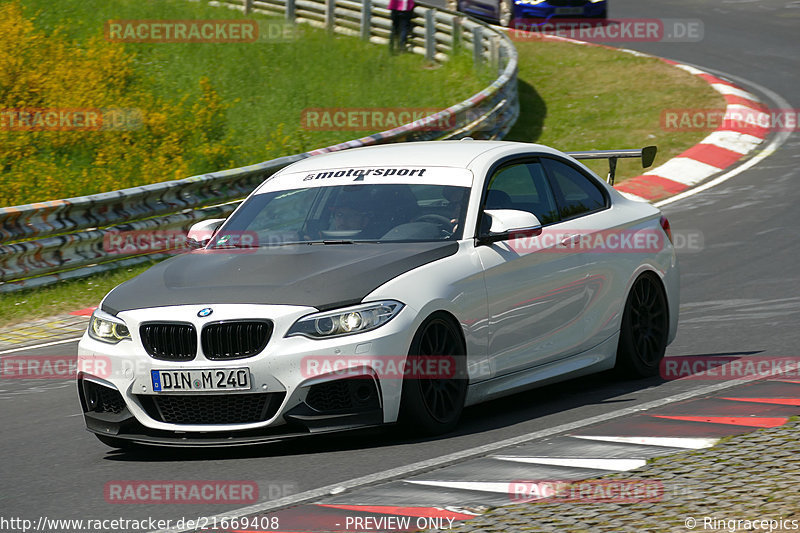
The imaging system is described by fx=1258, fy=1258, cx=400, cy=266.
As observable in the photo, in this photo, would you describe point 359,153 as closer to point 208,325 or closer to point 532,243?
point 532,243

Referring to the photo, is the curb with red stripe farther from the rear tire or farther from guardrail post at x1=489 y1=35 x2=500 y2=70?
the rear tire

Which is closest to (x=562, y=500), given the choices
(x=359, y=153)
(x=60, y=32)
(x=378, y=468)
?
(x=378, y=468)

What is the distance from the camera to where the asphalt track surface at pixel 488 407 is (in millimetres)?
6027

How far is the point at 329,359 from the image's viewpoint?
6.16 m

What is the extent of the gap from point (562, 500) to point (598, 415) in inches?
76.0

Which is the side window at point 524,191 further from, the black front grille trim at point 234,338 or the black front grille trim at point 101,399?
the black front grille trim at point 101,399

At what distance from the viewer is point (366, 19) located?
24.9m

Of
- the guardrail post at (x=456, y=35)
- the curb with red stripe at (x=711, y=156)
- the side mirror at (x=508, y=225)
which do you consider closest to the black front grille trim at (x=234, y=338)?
the side mirror at (x=508, y=225)

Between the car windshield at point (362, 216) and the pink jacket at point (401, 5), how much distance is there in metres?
16.9

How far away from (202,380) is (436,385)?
4.01ft

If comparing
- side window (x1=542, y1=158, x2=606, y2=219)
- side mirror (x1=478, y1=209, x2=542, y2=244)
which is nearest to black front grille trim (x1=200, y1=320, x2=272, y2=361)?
side mirror (x1=478, y1=209, x2=542, y2=244)

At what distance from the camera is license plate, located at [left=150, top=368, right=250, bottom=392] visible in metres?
6.20

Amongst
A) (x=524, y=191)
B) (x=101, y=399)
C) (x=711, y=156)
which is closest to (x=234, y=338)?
(x=101, y=399)

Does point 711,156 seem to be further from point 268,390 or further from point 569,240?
point 268,390
